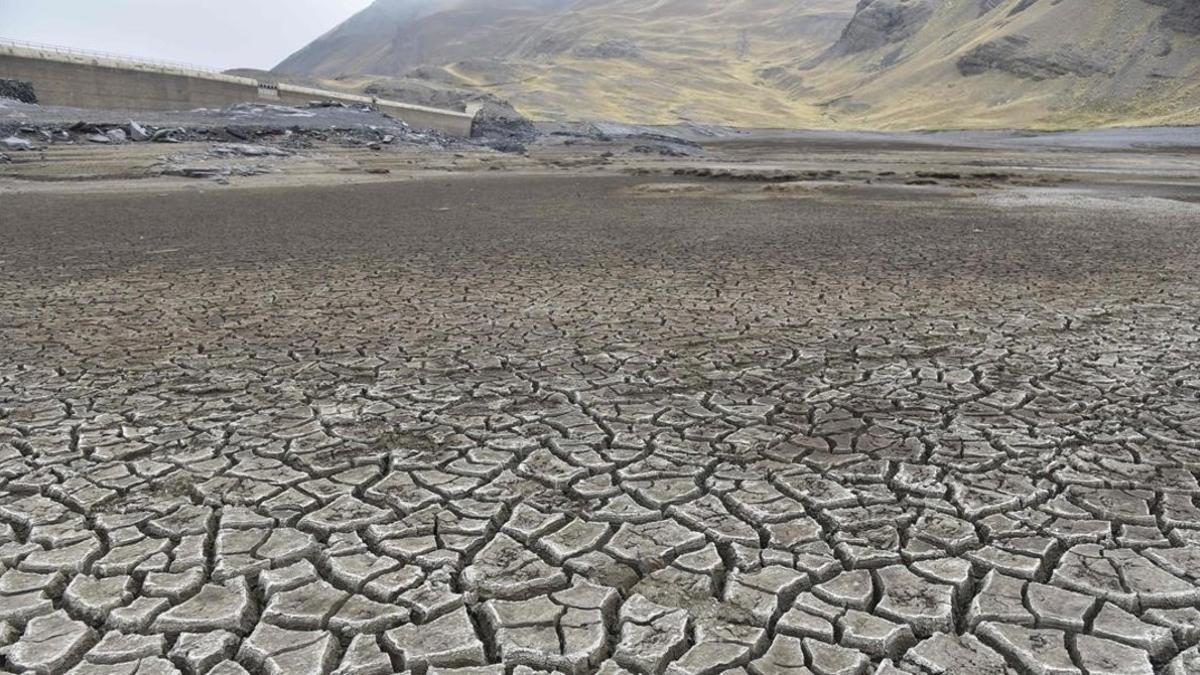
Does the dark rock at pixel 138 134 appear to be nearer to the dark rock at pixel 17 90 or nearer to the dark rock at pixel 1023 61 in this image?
the dark rock at pixel 17 90

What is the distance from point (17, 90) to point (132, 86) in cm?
789

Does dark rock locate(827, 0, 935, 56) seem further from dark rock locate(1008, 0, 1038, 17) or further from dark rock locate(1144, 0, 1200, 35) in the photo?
dark rock locate(1144, 0, 1200, 35)

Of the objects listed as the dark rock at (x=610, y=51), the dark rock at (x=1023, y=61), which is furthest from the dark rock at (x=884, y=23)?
the dark rock at (x=610, y=51)

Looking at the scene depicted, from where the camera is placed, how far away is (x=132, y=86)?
45062 mm

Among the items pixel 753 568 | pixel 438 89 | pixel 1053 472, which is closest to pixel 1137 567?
pixel 1053 472

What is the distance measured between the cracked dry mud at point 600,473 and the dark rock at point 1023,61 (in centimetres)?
8040

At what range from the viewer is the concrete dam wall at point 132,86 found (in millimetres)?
40281

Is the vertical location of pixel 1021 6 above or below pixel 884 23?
below

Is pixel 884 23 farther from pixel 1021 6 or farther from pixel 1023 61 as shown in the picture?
pixel 1023 61

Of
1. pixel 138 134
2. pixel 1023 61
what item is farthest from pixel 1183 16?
pixel 138 134

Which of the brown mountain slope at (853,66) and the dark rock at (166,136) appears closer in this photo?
the dark rock at (166,136)

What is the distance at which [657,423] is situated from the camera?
15.5 ft

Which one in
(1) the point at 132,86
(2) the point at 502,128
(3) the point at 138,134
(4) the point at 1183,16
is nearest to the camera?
(3) the point at 138,134

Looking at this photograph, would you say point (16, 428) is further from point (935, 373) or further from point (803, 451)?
point (935, 373)
